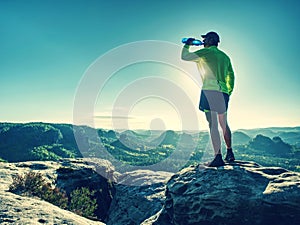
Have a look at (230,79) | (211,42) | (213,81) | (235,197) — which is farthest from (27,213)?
(211,42)

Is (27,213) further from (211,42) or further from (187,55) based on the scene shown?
(211,42)

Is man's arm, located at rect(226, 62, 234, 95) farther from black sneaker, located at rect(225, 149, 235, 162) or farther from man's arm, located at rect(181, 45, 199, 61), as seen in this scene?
black sneaker, located at rect(225, 149, 235, 162)

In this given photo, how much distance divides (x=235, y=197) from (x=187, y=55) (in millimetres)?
6057

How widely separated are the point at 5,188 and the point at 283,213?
38.7 feet

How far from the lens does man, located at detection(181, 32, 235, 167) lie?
10.0 m

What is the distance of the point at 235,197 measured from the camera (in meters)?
9.28

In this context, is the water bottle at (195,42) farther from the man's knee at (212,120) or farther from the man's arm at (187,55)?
the man's knee at (212,120)

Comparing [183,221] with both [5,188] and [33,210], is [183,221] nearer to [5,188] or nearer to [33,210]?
[33,210]

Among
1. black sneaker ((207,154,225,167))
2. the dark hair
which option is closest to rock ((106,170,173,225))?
black sneaker ((207,154,225,167))

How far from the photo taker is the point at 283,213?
8641 millimetres

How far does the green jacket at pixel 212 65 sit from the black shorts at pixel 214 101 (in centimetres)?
18

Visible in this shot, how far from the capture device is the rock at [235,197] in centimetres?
872

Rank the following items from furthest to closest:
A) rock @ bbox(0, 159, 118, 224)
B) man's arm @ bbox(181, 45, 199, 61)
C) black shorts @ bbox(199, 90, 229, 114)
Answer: man's arm @ bbox(181, 45, 199, 61)
black shorts @ bbox(199, 90, 229, 114)
rock @ bbox(0, 159, 118, 224)

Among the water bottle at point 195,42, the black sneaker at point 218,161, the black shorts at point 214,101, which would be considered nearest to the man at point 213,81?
the black shorts at point 214,101
